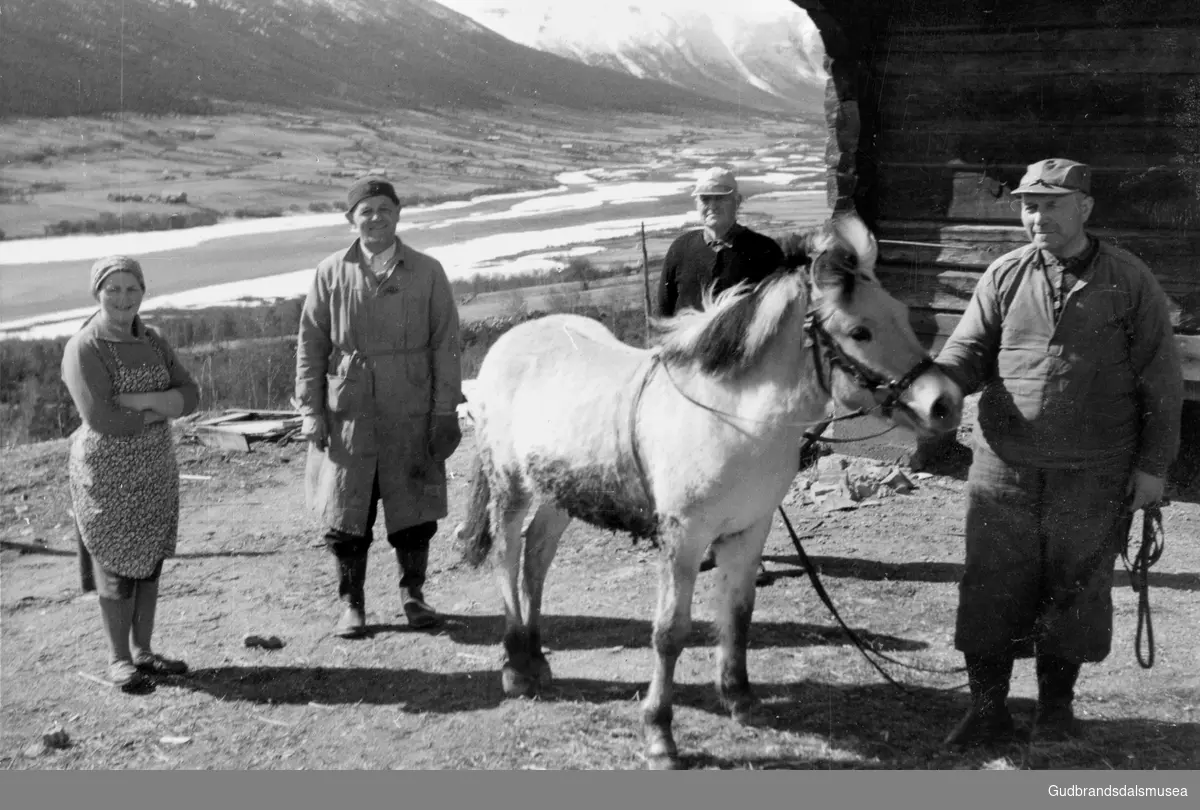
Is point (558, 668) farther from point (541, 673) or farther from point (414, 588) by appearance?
point (414, 588)

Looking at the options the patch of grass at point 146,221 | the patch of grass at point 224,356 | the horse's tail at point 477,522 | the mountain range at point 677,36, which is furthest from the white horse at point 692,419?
the patch of grass at point 224,356

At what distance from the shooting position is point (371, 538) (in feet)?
16.5

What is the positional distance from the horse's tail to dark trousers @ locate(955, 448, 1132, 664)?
7.41 ft

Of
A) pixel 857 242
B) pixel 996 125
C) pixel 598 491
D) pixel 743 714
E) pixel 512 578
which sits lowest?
pixel 743 714

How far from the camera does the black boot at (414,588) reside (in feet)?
17.0

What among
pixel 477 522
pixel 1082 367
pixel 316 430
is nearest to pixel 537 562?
pixel 477 522

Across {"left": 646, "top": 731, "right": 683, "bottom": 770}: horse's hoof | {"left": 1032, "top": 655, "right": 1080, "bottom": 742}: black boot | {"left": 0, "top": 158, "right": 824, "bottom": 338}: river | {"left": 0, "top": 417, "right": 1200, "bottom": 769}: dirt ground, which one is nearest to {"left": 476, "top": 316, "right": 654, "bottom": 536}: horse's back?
{"left": 646, "top": 731, "right": 683, "bottom": 770}: horse's hoof

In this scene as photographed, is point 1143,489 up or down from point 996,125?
down

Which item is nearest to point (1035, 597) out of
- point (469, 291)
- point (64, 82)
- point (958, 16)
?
point (958, 16)

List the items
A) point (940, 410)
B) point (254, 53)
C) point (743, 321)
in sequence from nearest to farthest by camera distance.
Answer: point (940, 410), point (743, 321), point (254, 53)

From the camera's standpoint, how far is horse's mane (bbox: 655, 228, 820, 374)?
3.40 m

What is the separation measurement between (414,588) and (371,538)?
0.43 m

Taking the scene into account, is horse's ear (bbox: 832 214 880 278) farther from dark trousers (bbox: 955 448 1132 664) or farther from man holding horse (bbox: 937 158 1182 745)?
dark trousers (bbox: 955 448 1132 664)

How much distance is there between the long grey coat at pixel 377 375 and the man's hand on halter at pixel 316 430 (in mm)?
36
